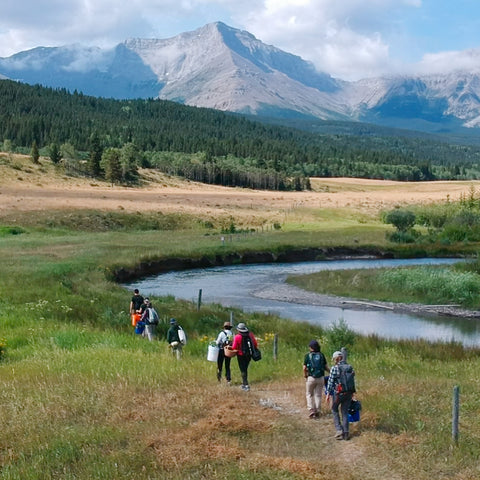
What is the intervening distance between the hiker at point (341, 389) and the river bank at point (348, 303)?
79.2 ft

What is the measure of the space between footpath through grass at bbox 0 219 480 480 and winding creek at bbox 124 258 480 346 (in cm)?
662

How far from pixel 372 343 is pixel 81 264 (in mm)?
23890

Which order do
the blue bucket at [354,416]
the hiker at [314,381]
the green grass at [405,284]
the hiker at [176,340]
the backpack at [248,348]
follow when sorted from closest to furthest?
the blue bucket at [354,416] → the hiker at [314,381] → the backpack at [248,348] → the hiker at [176,340] → the green grass at [405,284]

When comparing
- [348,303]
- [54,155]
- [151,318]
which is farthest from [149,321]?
[54,155]

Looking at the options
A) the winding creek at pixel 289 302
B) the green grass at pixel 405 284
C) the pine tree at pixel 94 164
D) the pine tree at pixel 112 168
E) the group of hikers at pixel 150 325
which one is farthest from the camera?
the pine tree at pixel 94 164

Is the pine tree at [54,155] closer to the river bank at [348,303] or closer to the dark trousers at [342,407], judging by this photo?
the river bank at [348,303]

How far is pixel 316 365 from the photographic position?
15945 mm

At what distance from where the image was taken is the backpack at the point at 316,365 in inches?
623

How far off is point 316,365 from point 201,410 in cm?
271

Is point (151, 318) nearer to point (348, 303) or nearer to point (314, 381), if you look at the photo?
point (314, 381)

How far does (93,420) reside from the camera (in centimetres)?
1491

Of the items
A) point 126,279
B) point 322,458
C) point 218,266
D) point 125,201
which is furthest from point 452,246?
point 322,458

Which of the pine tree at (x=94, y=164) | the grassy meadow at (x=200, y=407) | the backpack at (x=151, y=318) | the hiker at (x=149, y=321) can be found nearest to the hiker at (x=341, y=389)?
A: the grassy meadow at (x=200, y=407)

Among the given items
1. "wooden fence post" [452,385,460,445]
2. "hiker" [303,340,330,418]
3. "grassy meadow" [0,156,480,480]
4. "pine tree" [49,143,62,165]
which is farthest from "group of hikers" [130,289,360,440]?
"pine tree" [49,143,62,165]
